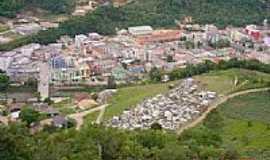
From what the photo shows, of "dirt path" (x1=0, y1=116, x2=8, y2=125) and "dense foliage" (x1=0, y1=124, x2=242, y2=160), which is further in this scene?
"dirt path" (x1=0, y1=116, x2=8, y2=125)

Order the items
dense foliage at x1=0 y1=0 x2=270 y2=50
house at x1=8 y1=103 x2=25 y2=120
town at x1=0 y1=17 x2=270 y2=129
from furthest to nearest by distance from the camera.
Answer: dense foliage at x1=0 y1=0 x2=270 y2=50, town at x1=0 y1=17 x2=270 y2=129, house at x1=8 y1=103 x2=25 y2=120

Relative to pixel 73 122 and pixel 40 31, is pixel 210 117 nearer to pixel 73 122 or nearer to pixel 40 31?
pixel 73 122

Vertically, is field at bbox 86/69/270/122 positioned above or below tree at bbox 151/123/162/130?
above

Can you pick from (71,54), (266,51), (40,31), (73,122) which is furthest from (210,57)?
(73,122)

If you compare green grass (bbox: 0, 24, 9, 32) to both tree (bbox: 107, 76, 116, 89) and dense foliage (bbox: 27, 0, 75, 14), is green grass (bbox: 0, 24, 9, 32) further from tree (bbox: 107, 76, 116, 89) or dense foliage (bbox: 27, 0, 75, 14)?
tree (bbox: 107, 76, 116, 89)

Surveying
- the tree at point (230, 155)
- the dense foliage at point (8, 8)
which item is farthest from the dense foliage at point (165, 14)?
the tree at point (230, 155)

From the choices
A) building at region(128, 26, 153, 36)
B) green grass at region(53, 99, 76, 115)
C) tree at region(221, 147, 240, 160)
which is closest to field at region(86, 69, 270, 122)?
green grass at region(53, 99, 76, 115)

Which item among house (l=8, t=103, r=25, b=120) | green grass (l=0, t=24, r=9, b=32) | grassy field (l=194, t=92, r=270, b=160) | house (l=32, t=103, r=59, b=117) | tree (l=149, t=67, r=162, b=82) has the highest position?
green grass (l=0, t=24, r=9, b=32)

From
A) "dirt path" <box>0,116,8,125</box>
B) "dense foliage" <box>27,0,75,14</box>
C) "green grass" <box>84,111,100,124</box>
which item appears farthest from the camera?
"dense foliage" <box>27,0,75,14</box>
